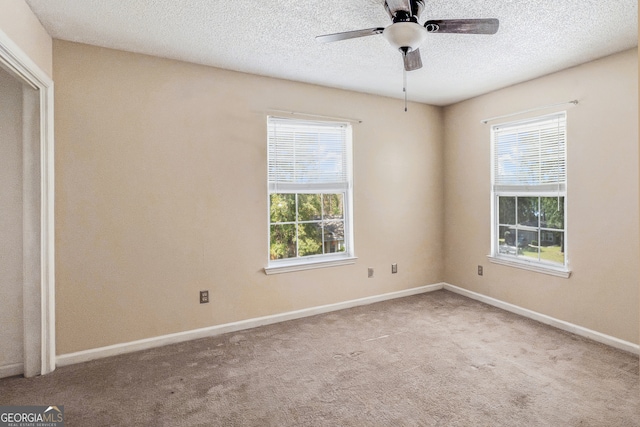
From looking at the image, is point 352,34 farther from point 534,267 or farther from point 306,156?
point 534,267

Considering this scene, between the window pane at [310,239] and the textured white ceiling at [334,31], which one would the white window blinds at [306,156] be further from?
the textured white ceiling at [334,31]

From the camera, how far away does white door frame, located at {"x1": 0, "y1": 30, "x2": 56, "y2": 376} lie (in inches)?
95.9

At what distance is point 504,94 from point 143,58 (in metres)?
3.73

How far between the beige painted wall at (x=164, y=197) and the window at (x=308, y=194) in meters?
0.13

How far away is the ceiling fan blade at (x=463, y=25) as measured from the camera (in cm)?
190

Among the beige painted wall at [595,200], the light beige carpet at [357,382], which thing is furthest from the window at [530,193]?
the light beige carpet at [357,382]

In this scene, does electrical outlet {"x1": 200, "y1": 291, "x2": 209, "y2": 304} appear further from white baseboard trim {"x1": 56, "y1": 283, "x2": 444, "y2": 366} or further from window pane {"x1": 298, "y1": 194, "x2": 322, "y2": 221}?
window pane {"x1": 298, "y1": 194, "x2": 322, "y2": 221}

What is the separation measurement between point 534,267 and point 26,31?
4.72 m

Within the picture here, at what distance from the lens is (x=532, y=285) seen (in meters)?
3.60

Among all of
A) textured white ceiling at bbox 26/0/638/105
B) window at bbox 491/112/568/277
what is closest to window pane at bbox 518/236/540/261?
window at bbox 491/112/568/277

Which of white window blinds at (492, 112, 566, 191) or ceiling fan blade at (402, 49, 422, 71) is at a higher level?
ceiling fan blade at (402, 49, 422, 71)

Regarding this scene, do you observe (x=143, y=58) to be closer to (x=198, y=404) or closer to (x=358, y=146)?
(x=358, y=146)

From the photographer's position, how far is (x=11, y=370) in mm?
2477

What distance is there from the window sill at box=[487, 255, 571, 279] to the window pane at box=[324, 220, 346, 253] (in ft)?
5.95
